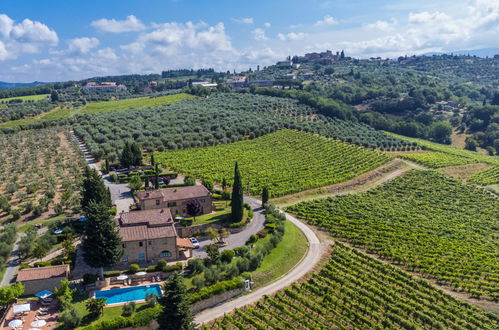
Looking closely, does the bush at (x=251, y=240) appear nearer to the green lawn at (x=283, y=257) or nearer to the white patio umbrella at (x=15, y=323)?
the green lawn at (x=283, y=257)

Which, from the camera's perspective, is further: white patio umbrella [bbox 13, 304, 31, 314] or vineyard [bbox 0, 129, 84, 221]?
vineyard [bbox 0, 129, 84, 221]

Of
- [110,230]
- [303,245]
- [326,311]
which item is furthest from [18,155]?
[326,311]

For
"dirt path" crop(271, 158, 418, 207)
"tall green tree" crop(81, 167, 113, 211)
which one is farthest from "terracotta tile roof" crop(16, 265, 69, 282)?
"dirt path" crop(271, 158, 418, 207)

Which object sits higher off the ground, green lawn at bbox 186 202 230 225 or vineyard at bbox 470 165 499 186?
green lawn at bbox 186 202 230 225

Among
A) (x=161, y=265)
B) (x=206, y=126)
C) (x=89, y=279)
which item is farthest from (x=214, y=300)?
(x=206, y=126)

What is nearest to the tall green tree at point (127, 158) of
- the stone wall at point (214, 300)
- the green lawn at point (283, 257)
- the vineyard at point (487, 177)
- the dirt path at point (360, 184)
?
the dirt path at point (360, 184)

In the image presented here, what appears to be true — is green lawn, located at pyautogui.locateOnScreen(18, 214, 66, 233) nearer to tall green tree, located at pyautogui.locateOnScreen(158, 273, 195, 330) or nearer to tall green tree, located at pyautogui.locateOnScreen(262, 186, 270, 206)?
tall green tree, located at pyautogui.locateOnScreen(158, 273, 195, 330)

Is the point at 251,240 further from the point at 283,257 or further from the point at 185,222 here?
the point at 185,222
